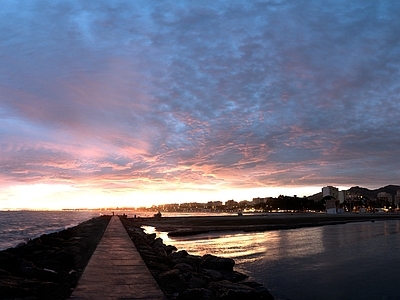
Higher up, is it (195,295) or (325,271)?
(195,295)

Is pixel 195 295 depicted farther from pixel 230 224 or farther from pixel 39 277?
pixel 230 224

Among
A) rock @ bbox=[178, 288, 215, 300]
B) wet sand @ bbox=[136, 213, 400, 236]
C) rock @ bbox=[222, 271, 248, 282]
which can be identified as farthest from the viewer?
wet sand @ bbox=[136, 213, 400, 236]

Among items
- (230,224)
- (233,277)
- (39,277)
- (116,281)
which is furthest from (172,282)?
(230,224)

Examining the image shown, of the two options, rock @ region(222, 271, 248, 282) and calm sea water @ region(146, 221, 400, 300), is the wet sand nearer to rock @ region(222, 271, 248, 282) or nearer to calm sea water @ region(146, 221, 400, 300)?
calm sea water @ region(146, 221, 400, 300)

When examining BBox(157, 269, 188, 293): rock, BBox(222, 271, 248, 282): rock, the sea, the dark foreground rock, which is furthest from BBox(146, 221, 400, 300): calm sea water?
the dark foreground rock

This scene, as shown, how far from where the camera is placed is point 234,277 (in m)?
15.7

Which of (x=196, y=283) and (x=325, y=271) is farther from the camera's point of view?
(x=325, y=271)

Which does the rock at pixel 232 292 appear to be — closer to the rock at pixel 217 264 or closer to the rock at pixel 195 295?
the rock at pixel 195 295

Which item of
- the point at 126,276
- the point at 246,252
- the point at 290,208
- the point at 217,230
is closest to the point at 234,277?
the point at 126,276

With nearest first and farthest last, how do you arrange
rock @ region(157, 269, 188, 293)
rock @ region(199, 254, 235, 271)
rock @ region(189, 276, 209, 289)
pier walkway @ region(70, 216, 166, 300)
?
pier walkway @ region(70, 216, 166, 300) < rock @ region(157, 269, 188, 293) < rock @ region(189, 276, 209, 289) < rock @ region(199, 254, 235, 271)

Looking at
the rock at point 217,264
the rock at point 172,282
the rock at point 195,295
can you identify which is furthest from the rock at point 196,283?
the rock at point 217,264

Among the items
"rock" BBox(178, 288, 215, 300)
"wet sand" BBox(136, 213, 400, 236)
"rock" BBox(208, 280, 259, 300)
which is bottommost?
"wet sand" BBox(136, 213, 400, 236)

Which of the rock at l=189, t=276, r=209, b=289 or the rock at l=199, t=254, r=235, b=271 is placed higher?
the rock at l=189, t=276, r=209, b=289

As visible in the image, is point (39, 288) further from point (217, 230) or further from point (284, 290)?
point (217, 230)
